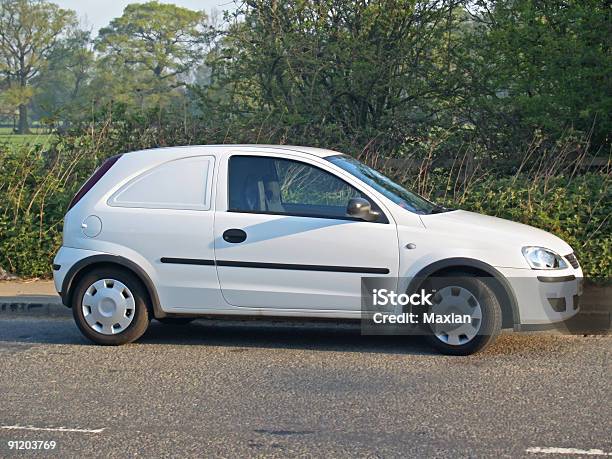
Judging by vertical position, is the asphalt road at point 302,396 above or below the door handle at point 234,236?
below

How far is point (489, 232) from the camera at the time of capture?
7844 millimetres

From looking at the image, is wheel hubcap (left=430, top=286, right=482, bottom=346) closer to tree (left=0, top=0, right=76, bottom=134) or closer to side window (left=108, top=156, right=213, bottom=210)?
side window (left=108, top=156, right=213, bottom=210)

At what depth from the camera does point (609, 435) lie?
18.8ft

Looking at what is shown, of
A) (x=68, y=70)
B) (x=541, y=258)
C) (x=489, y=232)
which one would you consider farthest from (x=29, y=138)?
(x=68, y=70)

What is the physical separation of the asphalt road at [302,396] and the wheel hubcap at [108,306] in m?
0.21

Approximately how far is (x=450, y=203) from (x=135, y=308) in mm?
5044

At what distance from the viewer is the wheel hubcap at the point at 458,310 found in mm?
7766

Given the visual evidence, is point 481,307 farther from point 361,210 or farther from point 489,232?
point 361,210

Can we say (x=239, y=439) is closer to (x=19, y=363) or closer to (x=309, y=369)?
(x=309, y=369)

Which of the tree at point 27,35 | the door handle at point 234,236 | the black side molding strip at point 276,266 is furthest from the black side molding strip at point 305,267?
the tree at point 27,35

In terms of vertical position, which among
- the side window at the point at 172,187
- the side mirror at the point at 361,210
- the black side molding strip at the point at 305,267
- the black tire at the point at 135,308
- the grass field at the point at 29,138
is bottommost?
the black tire at the point at 135,308

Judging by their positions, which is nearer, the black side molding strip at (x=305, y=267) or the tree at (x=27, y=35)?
the black side molding strip at (x=305, y=267)

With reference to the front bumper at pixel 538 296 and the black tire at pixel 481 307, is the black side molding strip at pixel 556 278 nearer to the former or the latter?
the front bumper at pixel 538 296

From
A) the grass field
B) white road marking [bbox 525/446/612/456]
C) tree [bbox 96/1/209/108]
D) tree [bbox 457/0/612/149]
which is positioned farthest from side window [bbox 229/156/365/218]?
tree [bbox 96/1/209/108]
